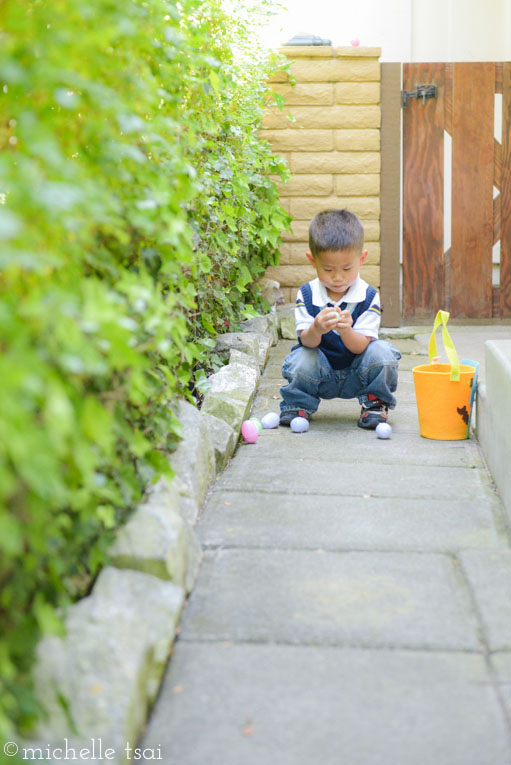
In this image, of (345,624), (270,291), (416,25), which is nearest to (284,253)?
(270,291)

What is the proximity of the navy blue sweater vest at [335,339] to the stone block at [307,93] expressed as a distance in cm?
245

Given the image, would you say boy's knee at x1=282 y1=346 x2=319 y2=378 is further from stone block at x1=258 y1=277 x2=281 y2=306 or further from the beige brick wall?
the beige brick wall

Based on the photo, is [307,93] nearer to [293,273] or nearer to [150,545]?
[293,273]

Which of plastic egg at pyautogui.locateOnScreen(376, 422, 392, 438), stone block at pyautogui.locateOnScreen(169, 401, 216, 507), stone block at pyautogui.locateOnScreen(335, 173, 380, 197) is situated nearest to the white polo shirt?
plastic egg at pyautogui.locateOnScreen(376, 422, 392, 438)

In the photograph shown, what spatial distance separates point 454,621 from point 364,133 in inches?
171

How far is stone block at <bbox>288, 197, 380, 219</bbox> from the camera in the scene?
218 inches

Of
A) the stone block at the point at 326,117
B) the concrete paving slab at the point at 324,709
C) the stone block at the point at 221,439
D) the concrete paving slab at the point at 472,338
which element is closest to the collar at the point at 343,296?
the stone block at the point at 221,439

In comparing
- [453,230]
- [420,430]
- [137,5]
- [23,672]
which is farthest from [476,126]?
[23,672]

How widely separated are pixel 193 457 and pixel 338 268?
1336 millimetres

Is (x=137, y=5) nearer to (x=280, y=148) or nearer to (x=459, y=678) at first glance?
(x=459, y=678)

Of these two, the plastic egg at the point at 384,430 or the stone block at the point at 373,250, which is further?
the stone block at the point at 373,250

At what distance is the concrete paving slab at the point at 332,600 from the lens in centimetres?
170

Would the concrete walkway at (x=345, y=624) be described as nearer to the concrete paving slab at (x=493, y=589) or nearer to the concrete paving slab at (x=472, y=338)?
the concrete paving slab at (x=493, y=589)

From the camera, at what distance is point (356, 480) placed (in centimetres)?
269
